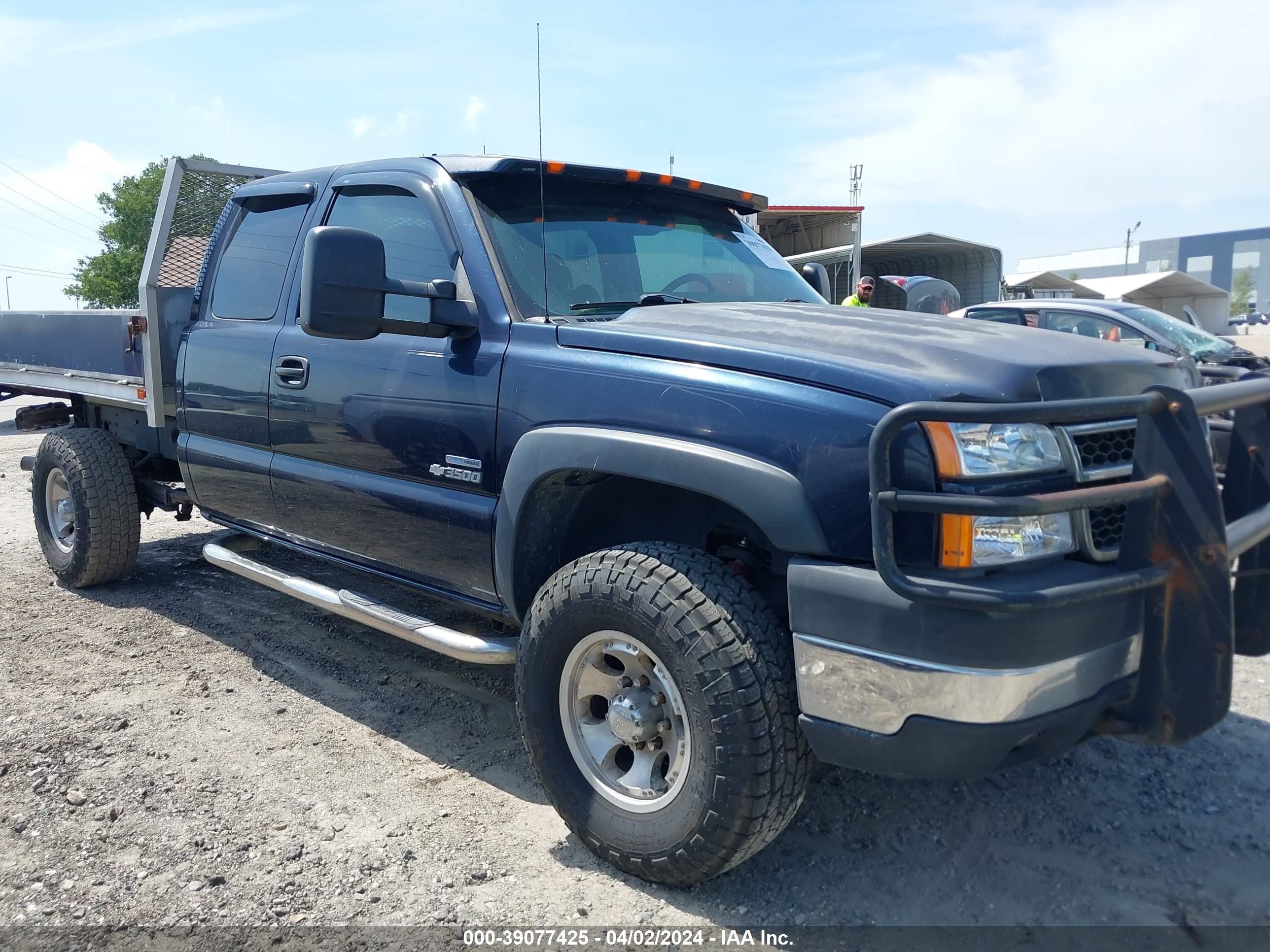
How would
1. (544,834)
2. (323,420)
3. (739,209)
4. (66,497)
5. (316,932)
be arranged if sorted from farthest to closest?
(66,497) < (739,209) < (323,420) < (544,834) < (316,932)

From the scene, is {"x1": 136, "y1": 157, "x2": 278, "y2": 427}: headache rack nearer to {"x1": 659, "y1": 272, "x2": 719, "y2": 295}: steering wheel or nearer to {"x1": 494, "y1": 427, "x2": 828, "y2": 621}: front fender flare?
{"x1": 659, "y1": 272, "x2": 719, "y2": 295}: steering wheel

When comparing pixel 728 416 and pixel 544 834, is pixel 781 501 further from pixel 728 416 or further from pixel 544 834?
pixel 544 834

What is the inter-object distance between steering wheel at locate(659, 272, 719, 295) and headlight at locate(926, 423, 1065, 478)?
1533 mm

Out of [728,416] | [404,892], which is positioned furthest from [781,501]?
[404,892]

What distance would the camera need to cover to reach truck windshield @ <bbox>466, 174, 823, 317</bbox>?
3.15 meters

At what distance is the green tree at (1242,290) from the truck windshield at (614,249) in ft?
370

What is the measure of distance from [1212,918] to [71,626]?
4908 mm

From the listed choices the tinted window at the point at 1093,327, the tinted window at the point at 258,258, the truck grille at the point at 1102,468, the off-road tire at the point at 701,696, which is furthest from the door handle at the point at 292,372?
the tinted window at the point at 1093,327

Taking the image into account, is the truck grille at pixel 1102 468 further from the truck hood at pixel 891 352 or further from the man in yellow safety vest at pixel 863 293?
the man in yellow safety vest at pixel 863 293

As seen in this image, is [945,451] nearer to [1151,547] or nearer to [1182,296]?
[1151,547]

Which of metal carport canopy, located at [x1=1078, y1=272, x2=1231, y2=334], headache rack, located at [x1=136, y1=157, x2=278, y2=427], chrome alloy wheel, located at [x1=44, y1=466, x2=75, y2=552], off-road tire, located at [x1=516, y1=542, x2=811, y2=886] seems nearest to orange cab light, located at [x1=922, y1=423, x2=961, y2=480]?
off-road tire, located at [x1=516, y1=542, x2=811, y2=886]

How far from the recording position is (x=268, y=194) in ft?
13.6

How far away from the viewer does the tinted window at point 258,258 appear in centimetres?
400

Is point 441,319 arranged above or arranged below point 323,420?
above
